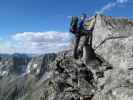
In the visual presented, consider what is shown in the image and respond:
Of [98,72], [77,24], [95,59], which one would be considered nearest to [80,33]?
[77,24]

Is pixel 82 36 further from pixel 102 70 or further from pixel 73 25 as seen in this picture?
pixel 102 70

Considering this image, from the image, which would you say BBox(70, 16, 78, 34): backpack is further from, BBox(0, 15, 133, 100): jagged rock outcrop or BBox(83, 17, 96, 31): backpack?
BBox(0, 15, 133, 100): jagged rock outcrop

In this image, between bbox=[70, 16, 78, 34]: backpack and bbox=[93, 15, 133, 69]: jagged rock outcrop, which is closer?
bbox=[93, 15, 133, 69]: jagged rock outcrop

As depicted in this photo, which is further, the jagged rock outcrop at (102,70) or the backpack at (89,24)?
the backpack at (89,24)

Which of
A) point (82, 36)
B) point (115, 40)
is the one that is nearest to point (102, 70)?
point (115, 40)

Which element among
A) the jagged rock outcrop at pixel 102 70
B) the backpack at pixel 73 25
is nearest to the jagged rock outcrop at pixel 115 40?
the jagged rock outcrop at pixel 102 70

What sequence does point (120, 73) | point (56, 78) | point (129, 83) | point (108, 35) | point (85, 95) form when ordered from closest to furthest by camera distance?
point (129, 83), point (120, 73), point (85, 95), point (108, 35), point (56, 78)

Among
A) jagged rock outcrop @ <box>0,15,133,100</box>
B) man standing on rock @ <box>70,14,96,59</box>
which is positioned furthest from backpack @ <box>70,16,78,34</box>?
jagged rock outcrop @ <box>0,15,133,100</box>

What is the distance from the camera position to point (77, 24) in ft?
125

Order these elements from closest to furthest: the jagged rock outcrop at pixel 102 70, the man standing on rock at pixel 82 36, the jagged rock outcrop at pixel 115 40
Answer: the jagged rock outcrop at pixel 102 70
the jagged rock outcrop at pixel 115 40
the man standing on rock at pixel 82 36

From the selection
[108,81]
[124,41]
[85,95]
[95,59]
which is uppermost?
[124,41]

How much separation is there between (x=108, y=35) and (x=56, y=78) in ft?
30.6

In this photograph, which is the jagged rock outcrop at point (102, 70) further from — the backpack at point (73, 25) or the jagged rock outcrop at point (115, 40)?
the backpack at point (73, 25)

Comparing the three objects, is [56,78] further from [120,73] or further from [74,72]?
[120,73]
